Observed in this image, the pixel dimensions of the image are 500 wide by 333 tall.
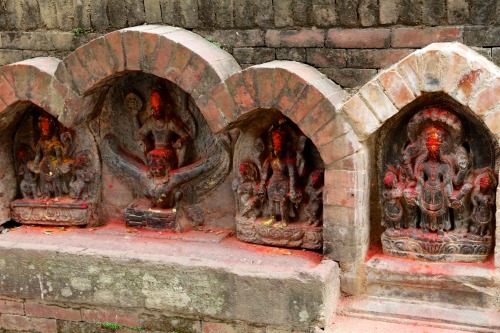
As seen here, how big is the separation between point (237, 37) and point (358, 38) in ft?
3.63

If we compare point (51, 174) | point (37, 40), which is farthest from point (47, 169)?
point (37, 40)

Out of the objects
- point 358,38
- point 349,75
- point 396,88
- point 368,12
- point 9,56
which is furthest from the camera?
point 9,56

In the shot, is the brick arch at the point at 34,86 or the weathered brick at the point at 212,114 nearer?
the weathered brick at the point at 212,114

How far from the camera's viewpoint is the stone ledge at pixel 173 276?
6086 mm

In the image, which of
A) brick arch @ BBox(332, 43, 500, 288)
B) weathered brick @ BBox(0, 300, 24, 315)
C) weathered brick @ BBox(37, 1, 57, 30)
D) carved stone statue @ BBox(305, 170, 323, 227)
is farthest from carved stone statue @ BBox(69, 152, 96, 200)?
brick arch @ BBox(332, 43, 500, 288)

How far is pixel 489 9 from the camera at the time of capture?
18.2 feet

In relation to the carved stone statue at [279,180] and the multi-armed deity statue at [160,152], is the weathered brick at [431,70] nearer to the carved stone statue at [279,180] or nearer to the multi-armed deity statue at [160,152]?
the carved stone statue at [279,180]

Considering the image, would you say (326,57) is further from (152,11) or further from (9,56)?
(9,56)

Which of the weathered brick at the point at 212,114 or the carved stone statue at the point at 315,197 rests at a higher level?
the weathered brick at the point at 212,114

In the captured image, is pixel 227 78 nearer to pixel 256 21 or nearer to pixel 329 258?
pixel 256 21

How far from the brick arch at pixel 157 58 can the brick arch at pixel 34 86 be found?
11.1 inches

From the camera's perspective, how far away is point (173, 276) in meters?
6.41

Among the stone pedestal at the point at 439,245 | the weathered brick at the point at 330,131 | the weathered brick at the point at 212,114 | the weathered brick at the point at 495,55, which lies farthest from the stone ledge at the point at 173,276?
the weathered brick at the point at 495,55

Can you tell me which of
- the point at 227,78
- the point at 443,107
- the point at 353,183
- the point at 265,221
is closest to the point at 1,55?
the point at 227,78
